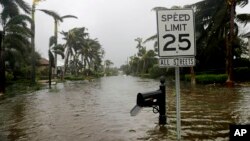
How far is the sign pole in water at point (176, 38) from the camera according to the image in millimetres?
6395

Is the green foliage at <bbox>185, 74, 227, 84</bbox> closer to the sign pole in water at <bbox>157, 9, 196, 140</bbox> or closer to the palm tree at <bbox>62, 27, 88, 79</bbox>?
the sign pole in water at <bbox>157, 9, 196, 140</bbox>

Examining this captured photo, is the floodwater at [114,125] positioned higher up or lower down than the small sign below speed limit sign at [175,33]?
lower down

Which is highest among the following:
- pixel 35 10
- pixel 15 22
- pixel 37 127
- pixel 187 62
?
pixel 35 10

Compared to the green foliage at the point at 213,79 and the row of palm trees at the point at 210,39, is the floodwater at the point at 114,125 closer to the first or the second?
the green foliage at the point at 213,79

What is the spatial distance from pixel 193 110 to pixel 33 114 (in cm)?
567

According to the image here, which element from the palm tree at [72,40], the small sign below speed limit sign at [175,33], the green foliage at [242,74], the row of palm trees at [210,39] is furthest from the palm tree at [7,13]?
the palm tree at [72,40]

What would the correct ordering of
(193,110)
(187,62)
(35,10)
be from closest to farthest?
(187,62), (193,110), (35,10)

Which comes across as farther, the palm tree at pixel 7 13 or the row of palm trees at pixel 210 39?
the row of palm trees at pixel 210 39

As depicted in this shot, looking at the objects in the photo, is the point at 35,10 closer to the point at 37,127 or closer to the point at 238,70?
the point at 238,70

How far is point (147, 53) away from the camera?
9800 cm

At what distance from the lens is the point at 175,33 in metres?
6.45

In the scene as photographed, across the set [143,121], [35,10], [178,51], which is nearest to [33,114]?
[143,121]

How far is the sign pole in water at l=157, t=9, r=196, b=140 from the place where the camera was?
6395 mm

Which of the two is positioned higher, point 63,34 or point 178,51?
point 63,34
